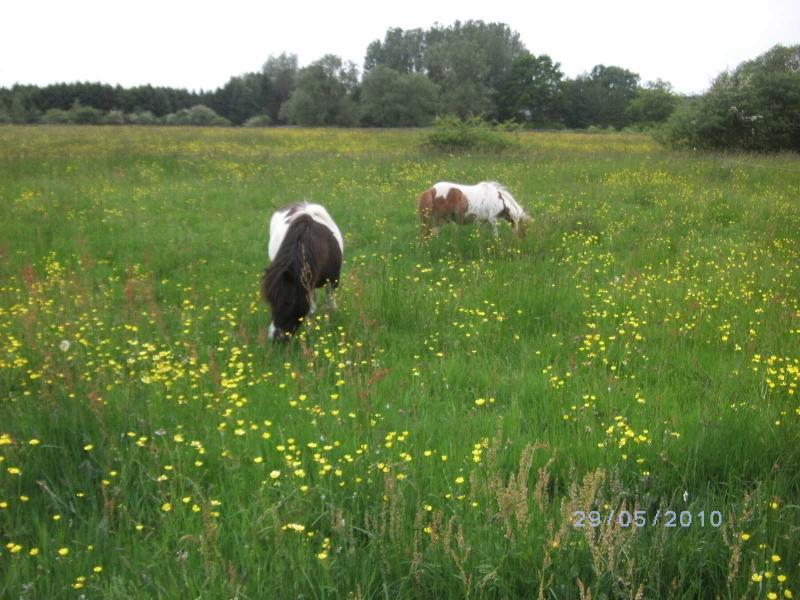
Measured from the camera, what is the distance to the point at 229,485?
3092mm

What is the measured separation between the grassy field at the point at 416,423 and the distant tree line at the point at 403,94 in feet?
139

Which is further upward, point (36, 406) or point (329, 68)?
point (329, 68)

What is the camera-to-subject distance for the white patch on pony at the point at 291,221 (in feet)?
20.7

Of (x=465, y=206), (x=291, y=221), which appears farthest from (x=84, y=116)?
(x=291, y=221)

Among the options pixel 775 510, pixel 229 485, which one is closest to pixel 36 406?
pixel 229 485

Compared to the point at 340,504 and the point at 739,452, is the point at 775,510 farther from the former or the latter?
the point at 340,504

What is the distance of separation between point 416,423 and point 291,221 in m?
3.20

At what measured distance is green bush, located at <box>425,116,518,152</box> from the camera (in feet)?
71.5

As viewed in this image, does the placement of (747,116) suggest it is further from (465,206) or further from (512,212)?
(465,206)

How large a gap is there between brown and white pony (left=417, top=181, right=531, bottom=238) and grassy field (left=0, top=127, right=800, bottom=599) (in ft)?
1.82

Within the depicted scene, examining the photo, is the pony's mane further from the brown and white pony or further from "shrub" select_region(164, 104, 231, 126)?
"shrub" select_region(164, 104, 231, 126)

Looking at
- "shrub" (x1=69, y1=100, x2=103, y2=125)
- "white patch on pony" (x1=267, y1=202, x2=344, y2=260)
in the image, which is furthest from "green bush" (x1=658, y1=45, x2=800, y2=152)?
"shrub" (x1=69, y1=100, x2=103, y2=125)

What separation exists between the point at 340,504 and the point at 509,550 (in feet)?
2.78

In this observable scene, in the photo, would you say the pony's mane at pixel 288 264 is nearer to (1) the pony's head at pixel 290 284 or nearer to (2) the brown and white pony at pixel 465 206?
(1) the pony's head at pixel 290 284
